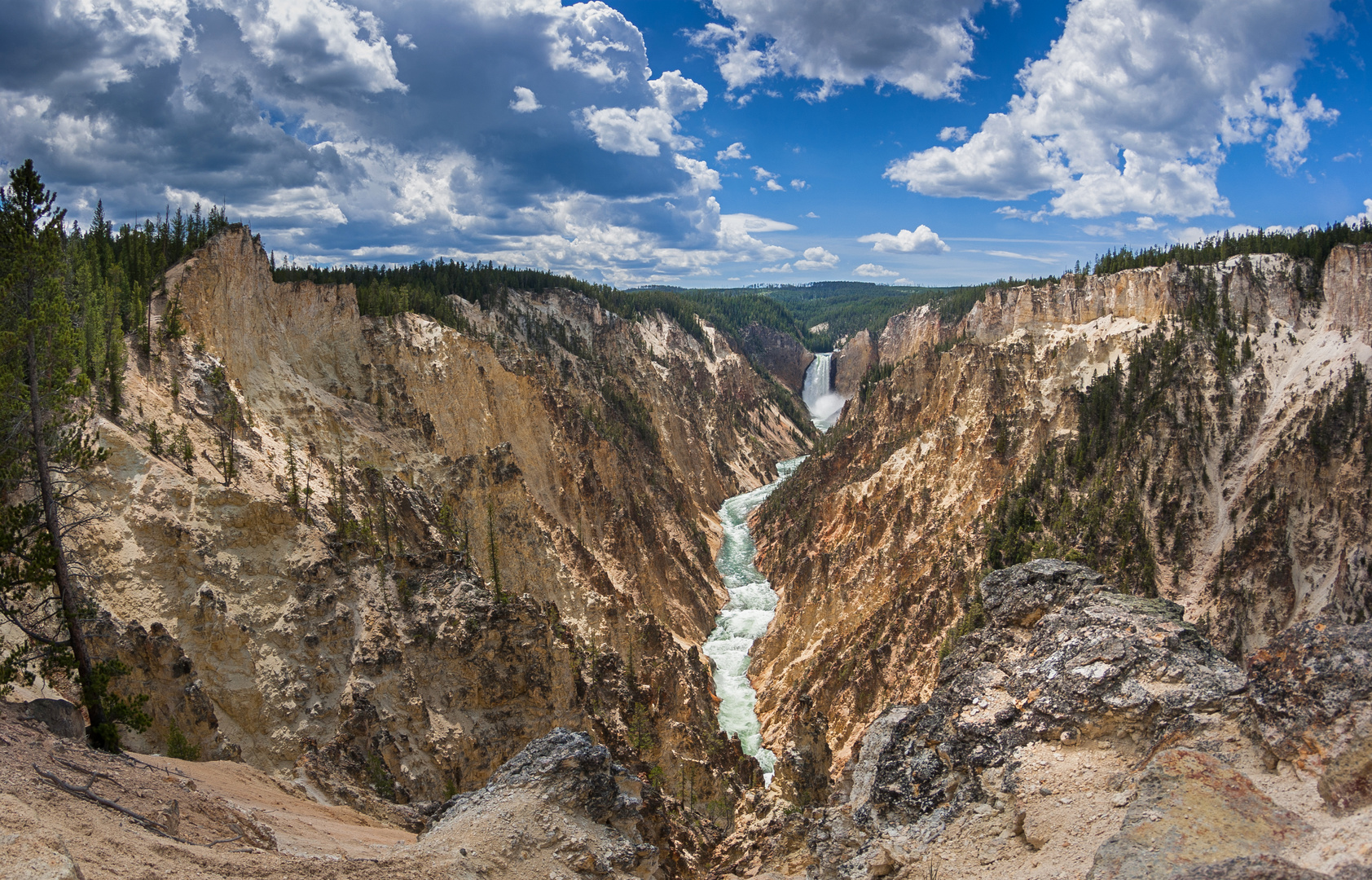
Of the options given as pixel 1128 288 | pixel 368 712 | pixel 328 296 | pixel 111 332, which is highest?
pixel 1128 288

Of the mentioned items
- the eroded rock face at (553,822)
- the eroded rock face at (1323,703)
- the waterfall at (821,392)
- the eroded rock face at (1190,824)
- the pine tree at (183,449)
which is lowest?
the eroded rock face at (553,822)

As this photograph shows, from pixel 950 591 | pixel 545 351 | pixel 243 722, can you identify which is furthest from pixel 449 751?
pixel 545 351

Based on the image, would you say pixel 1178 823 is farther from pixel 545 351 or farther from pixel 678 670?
pixel 545 351

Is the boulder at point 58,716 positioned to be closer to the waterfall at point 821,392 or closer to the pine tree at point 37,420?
the pine tree at point 37,420

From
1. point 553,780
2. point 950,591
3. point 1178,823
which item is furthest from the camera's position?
point 950,591

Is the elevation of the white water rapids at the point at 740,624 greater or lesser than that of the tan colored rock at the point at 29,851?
lesser

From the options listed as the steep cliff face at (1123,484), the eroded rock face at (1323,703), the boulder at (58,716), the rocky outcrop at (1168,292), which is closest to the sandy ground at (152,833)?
the boulder at (58,716)
